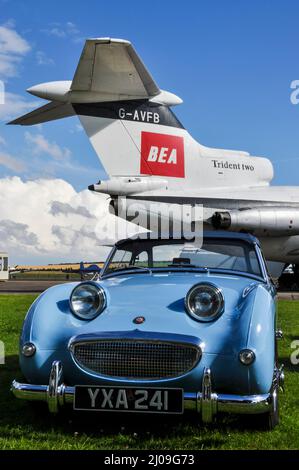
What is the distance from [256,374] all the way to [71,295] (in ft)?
4.86

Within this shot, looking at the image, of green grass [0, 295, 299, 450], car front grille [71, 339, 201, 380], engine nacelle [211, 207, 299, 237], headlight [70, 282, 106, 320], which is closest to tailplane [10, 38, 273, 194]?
engine nacelle [211, 207, 299, 237]

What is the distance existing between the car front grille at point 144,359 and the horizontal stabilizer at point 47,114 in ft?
49.3

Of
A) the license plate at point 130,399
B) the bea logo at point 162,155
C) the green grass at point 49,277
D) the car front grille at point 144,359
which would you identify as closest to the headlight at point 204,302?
the car front grille at point 144,359

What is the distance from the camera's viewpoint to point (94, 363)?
349cm

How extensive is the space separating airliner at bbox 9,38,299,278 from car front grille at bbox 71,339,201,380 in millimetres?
13468

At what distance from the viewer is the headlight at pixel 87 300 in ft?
12.5

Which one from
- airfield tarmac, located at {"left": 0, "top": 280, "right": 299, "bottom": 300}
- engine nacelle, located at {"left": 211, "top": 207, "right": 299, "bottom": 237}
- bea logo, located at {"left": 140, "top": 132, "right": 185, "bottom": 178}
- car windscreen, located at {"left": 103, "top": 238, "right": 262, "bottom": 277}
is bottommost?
airfield tarmac, located at {"left": 0, "top": 280, "right": 299, "bottom": 300}

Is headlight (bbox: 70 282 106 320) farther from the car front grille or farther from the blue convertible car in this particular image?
the car front grille

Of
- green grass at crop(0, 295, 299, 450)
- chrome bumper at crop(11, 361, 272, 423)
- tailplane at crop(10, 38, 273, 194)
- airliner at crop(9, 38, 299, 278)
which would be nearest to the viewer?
chrome bumper at crop(11, 361, 272, 423)

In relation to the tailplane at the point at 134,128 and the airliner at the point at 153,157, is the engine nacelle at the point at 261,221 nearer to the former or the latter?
the airliner at the point at 153,157

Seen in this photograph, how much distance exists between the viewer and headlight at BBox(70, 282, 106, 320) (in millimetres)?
3805

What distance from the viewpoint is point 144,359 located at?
3420 millimetres
